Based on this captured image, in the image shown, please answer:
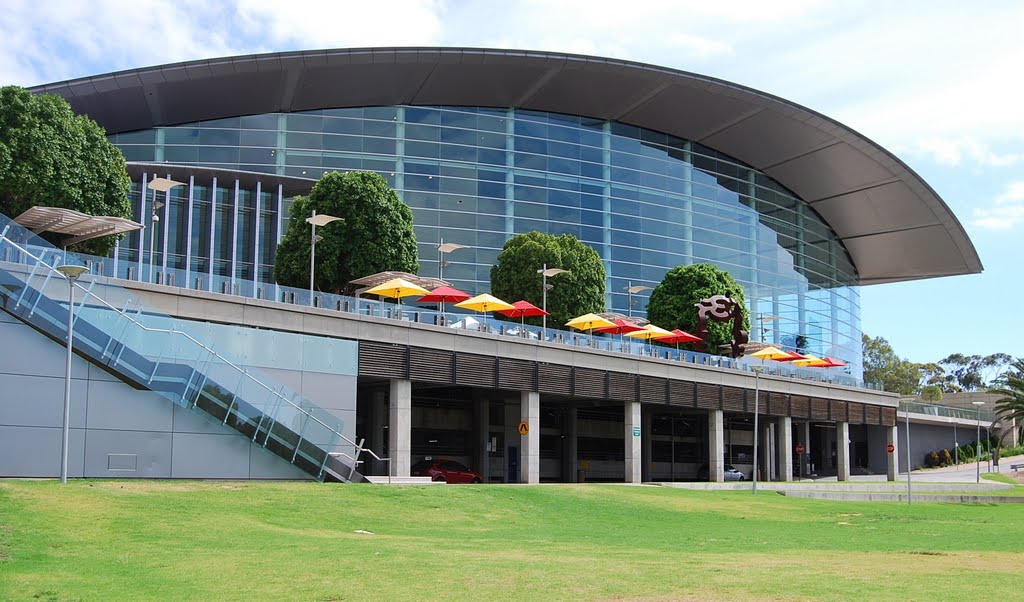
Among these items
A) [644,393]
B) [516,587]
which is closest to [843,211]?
[644,393]

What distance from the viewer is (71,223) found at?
41438 millimetres

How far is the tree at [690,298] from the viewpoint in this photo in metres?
69.1

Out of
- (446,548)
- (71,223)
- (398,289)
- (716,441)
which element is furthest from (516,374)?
(446,548)

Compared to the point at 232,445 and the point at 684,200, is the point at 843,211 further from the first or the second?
the point at 232,445

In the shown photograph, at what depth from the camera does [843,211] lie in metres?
91.5

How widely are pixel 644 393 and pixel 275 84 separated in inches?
1189

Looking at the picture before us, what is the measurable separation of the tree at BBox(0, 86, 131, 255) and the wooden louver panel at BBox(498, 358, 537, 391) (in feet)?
57.9

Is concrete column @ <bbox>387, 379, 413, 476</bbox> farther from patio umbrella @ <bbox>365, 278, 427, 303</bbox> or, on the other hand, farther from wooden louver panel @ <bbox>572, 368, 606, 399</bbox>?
wooden louver panel @ <bbox>572, 368, 606, 399</bbox>

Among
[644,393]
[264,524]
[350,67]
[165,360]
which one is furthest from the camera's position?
[350,67]

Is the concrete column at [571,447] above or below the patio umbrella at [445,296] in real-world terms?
below

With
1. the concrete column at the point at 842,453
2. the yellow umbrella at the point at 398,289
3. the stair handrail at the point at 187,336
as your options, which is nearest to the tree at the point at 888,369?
the concrete column at the point at 842,453

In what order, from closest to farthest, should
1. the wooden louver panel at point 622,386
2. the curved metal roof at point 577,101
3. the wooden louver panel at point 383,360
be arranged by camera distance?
1. the wooden louver panel at point 383,360
2. the wooden louver panel at point 622,386
3. the curved metal roof at point 577,101

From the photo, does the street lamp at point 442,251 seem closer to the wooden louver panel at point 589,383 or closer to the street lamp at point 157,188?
the wooden louver panel at point 589,383

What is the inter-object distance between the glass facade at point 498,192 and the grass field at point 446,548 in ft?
117
